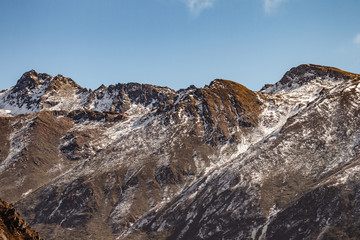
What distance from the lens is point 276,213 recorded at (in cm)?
15300

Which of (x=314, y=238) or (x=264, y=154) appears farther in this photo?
(x=264, y=154)

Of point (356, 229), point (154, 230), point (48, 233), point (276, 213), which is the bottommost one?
point (356, 229)

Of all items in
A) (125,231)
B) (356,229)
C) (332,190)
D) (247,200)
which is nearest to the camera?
(356,229)

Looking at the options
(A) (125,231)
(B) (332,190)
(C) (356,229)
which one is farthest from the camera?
(A) (125,231)

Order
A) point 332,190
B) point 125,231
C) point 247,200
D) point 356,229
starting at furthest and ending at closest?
1. point 125,231
2. point 247,200
3. point 332,190
4. point 356,229

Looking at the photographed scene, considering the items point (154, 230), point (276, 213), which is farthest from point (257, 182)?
point (154, 230)

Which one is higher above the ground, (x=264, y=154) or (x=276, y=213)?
(x=264, y=154)

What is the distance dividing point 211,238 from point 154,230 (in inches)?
1162

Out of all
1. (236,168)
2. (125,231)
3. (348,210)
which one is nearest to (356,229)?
(348,210)

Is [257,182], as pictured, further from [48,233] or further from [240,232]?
[48,233]

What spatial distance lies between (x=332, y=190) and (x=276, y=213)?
19004 mm

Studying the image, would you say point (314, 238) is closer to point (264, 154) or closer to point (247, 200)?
point (247, 200)

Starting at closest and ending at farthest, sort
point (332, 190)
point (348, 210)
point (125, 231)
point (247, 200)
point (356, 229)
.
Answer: point (356, 229), point (348, 210), point (332, 190), point (247, 200), point (125, 231)

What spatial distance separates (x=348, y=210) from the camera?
136 meters
